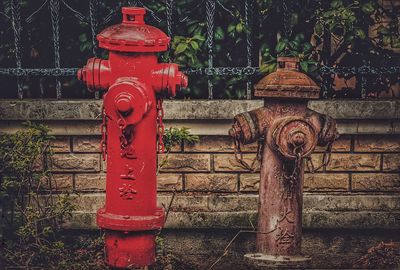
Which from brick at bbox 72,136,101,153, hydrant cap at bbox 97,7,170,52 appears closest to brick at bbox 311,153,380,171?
brick at bbox 72,136,101,153

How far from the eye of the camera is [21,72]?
5.71 metres

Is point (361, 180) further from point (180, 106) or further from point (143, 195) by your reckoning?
point (143, 195)

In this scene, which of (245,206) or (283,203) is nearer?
(283,203)

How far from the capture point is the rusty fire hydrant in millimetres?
4195

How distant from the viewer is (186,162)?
5.72 m

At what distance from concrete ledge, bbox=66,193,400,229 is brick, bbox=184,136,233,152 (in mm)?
321

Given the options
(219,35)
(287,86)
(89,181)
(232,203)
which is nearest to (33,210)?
(89,181)

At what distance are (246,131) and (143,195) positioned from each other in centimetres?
62

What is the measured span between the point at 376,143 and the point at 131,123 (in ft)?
7.54

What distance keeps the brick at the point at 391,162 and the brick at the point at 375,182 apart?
5 cm

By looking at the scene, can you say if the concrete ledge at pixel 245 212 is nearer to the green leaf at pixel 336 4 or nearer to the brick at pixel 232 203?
the brick at pixel 232 203

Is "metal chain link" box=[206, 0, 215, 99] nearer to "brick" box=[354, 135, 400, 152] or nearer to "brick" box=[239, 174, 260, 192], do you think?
"brick" box=[239, 174, 260, 192]

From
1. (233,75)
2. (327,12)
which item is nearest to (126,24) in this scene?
(233,75)

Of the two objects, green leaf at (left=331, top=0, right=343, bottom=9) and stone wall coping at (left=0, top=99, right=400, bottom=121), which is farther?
green leaf at (left=331, top=0, right=343, bottom=9)
